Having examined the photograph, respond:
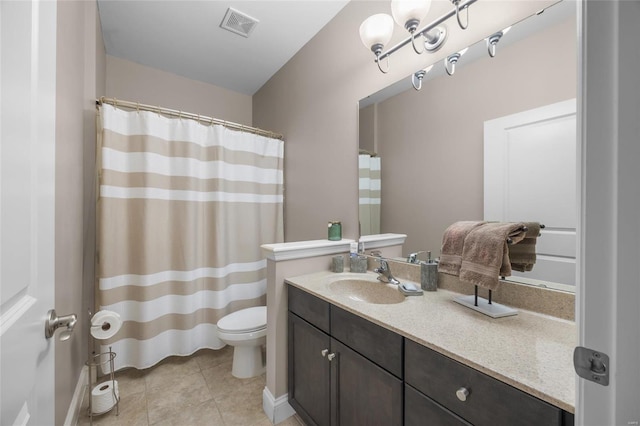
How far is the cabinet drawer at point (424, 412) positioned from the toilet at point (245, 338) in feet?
3.83

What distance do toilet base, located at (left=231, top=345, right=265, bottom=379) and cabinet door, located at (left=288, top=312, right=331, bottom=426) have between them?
536 mm

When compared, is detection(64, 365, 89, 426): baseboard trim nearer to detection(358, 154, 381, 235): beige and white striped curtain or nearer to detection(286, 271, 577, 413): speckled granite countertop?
detection(286, 271, 577, 413): speckled granite countertop

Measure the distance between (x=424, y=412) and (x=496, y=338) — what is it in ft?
1.07

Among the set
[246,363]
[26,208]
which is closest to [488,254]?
[26,208]

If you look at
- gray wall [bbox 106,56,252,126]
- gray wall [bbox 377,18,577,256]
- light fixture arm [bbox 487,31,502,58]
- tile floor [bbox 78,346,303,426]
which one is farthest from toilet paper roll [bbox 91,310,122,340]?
light fixture arm [bbox 487,31,502,58]

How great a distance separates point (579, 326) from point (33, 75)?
118cm

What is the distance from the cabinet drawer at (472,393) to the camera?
0.60 metres

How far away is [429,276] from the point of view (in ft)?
4.25

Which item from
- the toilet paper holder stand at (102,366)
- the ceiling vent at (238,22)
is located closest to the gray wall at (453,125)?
the ceiling vent at (238,22)

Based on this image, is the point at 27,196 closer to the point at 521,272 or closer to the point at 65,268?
the point at 65,268

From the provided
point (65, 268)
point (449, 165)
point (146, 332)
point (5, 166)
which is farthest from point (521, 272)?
point (146, 332)

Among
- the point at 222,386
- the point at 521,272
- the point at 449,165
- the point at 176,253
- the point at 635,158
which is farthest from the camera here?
the point at 176,253

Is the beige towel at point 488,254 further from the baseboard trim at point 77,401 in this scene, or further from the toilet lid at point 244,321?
the baseboard trim at point 77,401

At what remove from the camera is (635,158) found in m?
0.38
